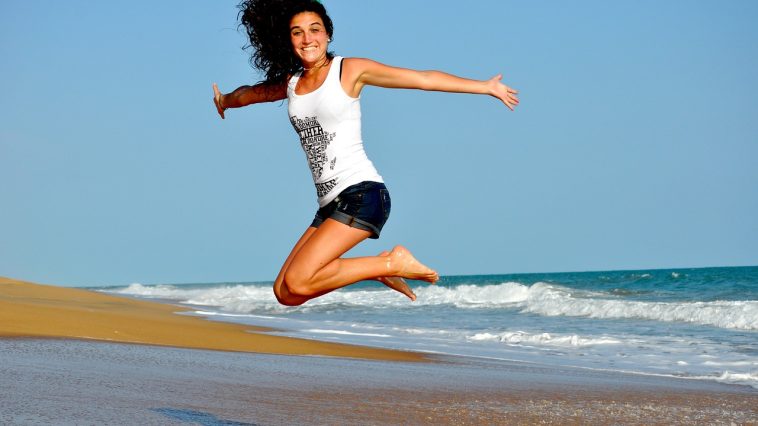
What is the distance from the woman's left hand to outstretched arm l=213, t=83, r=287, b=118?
1.26 metres

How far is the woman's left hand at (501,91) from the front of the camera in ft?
16.5

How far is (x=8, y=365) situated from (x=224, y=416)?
215 cm

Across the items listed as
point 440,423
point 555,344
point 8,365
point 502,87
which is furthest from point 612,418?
point 555,344

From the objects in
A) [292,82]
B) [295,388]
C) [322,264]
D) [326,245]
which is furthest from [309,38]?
[295,388]

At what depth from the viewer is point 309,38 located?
515cm

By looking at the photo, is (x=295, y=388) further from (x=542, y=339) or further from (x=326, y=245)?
(x=542, y=339)

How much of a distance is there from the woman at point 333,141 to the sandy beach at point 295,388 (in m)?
0.90

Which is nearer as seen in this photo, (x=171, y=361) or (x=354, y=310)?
(x=171, y=361)

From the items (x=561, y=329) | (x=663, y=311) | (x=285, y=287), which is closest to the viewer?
(x=285, y=287)

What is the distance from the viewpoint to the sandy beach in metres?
5.30

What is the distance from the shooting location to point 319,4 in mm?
5285

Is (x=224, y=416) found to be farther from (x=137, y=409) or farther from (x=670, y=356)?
(x=670, y=356)

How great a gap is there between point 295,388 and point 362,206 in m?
2.18

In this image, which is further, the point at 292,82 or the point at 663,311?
the point at 663,311
